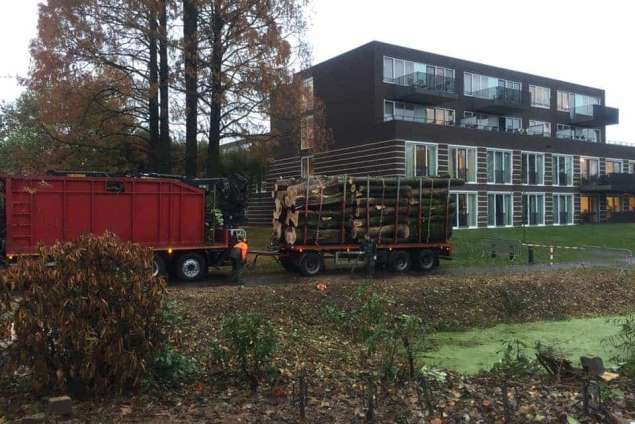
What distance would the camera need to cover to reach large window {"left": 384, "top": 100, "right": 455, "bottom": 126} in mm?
38688

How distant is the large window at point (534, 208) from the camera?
1661 inches

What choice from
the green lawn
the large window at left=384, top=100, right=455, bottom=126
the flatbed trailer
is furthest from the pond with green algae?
the large window at left=384, top=100, right=455, bottom=126

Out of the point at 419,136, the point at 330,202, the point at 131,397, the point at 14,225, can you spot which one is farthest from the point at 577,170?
the point at 131,397

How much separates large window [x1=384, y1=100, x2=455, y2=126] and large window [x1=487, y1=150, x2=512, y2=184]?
169 inches

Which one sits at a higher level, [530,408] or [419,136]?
[419,136]

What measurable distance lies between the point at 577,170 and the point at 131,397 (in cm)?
4673

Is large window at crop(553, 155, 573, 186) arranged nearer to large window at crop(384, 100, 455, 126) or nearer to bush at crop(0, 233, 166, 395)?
large window at crop(384, 100, 455, 126)

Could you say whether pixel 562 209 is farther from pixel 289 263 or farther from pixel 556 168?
pixel 289 263

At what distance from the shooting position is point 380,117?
37.6 metres

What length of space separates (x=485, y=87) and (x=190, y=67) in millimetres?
30038

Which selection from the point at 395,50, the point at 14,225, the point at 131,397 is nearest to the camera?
the point at 131,397

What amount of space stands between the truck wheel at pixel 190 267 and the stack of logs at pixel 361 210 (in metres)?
2.69

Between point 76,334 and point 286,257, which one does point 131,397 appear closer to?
point 76,334

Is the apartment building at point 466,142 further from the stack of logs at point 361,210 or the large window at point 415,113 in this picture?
the stack of logs at point 361,210
